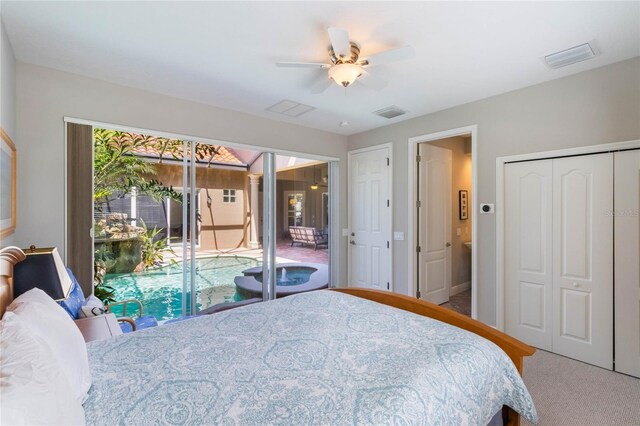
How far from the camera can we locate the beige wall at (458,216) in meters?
4.82

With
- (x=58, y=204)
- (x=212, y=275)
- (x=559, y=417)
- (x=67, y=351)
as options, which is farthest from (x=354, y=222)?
(x=67, y=351)

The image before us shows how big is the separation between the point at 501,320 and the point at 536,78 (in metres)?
2.48

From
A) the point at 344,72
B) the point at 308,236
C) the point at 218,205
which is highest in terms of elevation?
the point at 344,72

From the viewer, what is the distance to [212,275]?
12.7ft

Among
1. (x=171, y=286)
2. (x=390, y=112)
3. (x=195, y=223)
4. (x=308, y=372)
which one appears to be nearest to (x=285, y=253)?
(x=195, y=223)

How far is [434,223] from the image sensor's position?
4.39 metres

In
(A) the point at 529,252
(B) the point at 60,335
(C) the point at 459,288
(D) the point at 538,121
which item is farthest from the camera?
(C) the point at 459,288

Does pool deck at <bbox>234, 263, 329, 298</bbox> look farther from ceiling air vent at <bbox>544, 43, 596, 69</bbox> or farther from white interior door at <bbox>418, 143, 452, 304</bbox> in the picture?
ceiling air vent at <bbox>544, 43, 596, 69</bbox>

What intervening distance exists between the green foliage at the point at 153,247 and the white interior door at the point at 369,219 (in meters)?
2.71

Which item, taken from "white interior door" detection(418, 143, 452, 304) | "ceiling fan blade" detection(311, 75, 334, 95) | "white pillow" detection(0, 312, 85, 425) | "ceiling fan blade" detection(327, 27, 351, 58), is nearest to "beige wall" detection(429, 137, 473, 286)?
"white interior door" detection(418, 143, 452, 304)

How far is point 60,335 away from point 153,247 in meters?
2.45

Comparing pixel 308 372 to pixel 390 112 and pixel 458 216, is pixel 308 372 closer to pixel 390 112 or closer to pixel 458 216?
pixel 390 112

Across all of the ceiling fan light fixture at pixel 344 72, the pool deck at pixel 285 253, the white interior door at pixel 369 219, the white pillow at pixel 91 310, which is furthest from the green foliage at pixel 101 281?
the white interior door at pixel 369 219

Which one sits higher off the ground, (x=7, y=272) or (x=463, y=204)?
(x=463, y=204)
